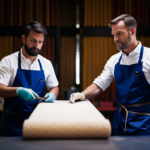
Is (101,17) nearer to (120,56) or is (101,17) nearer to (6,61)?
(120,56)

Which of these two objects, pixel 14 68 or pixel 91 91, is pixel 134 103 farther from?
pixel 14 68

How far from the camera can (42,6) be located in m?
3.68

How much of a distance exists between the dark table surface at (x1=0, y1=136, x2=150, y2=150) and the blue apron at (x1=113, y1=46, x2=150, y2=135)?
622 millimetres

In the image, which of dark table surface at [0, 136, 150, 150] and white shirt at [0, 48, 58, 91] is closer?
dark table surface at [0, 136, 150, 150]

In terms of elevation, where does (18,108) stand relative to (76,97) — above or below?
below

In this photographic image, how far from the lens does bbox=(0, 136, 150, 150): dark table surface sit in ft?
2.32

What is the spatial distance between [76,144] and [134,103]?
914 mm

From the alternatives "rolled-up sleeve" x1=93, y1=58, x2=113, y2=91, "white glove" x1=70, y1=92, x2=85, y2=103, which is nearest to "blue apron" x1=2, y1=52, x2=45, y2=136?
"white glove" x1=70, y1=92, x2=85, y2=103

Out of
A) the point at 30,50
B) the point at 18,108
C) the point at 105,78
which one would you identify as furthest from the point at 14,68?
the point at 105,78

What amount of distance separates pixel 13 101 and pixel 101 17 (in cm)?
281

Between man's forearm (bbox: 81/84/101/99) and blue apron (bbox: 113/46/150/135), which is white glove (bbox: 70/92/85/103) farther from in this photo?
blue apron (bbox: 113/46/150/135)

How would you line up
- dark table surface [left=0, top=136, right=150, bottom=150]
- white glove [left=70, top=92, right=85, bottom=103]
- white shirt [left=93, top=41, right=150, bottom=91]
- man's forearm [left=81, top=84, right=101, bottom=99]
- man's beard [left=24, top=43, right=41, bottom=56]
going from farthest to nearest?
man's beard [left=24, top=43, right=41, bottom=56] → man's forearm [left=81, top=84, right=101, bottom=99] → white shirt [left=93, top=41, right=150, bottom=91] → white glove [left=70, top=92, right=85, bottom=103] → dark table surface [left=0, top=136, right=150, bottom=150]

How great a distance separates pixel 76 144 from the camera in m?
0.74

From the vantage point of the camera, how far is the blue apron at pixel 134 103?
1.41 m
